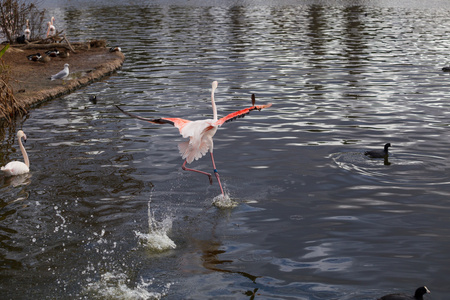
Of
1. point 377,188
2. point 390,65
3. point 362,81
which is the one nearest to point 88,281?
point 377,188

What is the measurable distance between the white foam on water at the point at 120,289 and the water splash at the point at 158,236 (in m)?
0.86

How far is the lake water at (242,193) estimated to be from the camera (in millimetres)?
6855

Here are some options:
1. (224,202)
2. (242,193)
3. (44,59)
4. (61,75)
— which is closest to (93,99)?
(61,75)

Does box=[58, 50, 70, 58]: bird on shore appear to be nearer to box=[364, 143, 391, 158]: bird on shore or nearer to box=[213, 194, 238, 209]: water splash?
box=[364, 143, 391, 158]: bird on shore

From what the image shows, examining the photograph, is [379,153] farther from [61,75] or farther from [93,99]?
[61,75]

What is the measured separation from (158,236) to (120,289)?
131 cm

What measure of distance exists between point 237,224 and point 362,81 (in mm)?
11454

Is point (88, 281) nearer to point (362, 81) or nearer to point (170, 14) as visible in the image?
point (362, 81)

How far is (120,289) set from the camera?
21.6 feet

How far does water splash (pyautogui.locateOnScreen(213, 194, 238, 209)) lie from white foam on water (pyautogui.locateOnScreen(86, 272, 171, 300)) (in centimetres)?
247

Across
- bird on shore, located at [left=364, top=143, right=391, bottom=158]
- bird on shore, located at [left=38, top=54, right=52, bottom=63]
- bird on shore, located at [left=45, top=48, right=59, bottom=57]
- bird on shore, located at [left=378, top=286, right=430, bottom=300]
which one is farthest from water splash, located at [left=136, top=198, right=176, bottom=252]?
bird on shore, located at [left=45, top=48, right=59, bottom=57]

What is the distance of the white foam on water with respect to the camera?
6.42 metres

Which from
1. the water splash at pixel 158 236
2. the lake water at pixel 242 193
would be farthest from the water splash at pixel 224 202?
the water splash at pixel 158 236

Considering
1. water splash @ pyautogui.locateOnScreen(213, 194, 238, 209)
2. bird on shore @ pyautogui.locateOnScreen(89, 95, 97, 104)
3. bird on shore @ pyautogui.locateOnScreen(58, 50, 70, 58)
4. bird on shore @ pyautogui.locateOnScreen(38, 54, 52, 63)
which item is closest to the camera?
water splash @ pyautogui.locateOnScreen(213, 194, 238, 209)
